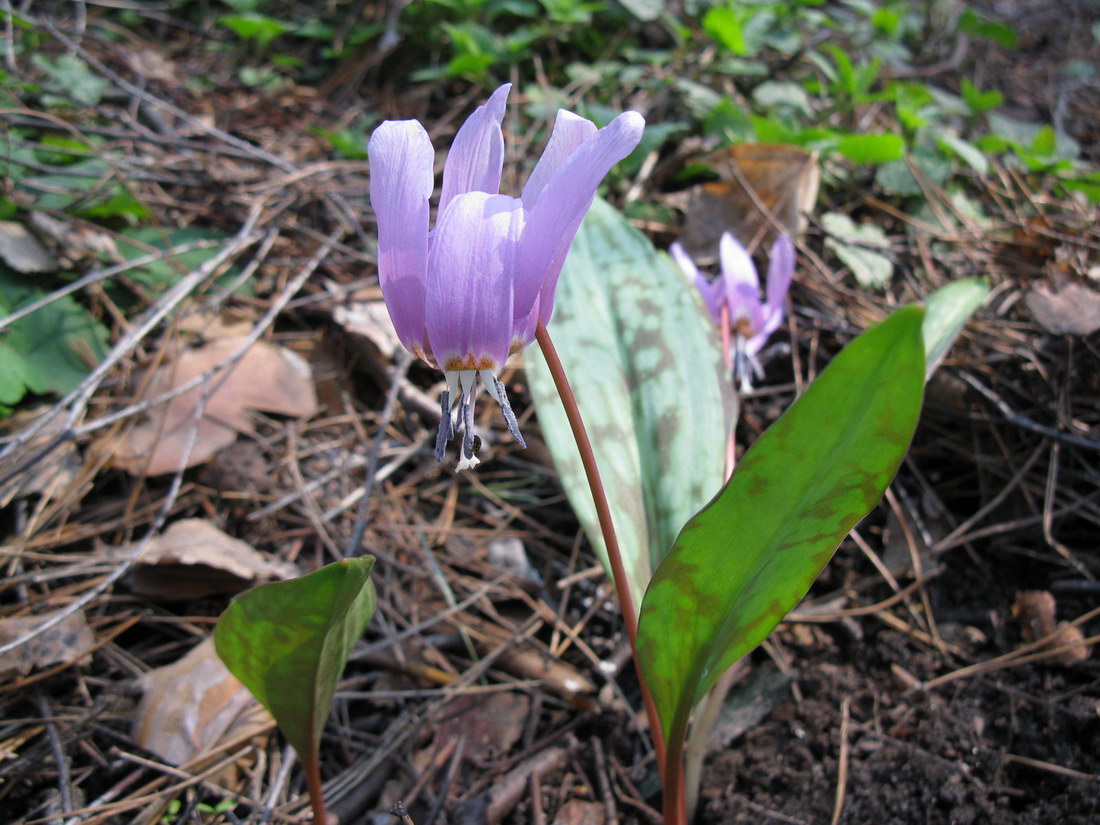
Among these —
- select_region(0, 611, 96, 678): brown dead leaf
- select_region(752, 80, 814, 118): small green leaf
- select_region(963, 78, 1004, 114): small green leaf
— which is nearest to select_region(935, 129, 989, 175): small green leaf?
select_region(963, 78, 1004, 114): small green leaf

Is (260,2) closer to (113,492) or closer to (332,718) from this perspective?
(113,492)

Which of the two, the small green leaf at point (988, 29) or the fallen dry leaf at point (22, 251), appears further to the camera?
the small green leaf at point (988, 29)

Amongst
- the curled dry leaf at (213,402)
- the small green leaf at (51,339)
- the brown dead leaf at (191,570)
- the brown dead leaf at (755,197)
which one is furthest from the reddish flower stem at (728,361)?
the small green leaf at (51,339)

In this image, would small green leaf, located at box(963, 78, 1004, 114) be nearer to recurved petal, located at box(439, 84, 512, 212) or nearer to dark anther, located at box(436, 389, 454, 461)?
recurved petal, located at box(439, 84, 512, 212)

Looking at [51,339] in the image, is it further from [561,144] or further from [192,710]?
[561,144]

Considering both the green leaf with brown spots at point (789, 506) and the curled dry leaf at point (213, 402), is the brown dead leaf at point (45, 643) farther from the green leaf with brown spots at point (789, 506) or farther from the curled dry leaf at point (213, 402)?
the green leaf with brown spots at point (789, 506)

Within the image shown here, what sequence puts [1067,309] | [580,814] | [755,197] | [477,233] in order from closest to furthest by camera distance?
[477,233] < [580,814] < [1067,309] < [755,197]

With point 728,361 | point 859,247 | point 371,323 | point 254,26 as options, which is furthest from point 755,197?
point 254,26
